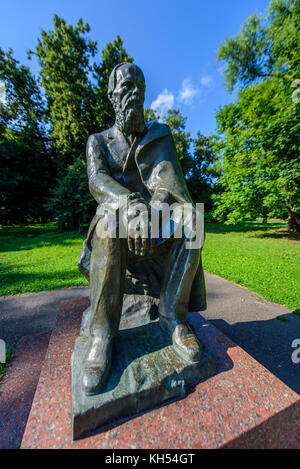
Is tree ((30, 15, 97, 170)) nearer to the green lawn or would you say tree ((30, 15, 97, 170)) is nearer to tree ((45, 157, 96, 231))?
tree ((45, 157, 96, 231))

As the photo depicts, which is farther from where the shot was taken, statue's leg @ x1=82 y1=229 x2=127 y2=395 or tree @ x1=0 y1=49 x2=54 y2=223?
tree @ x1=0 y1=49 x2=54 y2=223

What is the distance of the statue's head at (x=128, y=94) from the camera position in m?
1.65

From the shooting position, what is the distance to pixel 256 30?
10172 millimetres

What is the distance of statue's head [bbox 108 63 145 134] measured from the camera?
165 centimetres

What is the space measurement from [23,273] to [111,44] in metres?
15.7

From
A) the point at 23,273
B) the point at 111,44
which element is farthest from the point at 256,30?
the point at 23,273

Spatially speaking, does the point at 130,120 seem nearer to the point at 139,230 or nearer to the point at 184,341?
the point at 139,230

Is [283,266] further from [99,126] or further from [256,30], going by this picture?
[99,126]

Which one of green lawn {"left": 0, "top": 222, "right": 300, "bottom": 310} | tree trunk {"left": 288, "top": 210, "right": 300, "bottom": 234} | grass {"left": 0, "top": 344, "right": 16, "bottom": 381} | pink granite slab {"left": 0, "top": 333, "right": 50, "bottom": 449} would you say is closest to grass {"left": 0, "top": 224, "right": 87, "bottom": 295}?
green lawn {"left": 0, "top": 222, "right": 300, "bottom": 310}

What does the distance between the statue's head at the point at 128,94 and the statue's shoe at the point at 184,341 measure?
1.57 m

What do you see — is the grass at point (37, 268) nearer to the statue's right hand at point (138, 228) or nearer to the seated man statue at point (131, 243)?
the seated man statue at point (131, 243)

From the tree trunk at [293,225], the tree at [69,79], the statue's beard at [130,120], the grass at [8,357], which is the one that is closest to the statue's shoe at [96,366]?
the grass at [8,357]

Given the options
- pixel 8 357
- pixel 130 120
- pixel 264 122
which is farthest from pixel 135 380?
pixel 264 122

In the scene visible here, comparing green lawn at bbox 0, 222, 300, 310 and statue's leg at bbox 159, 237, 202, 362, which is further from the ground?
statue's leg at bbox 159, 237, 202, 362
